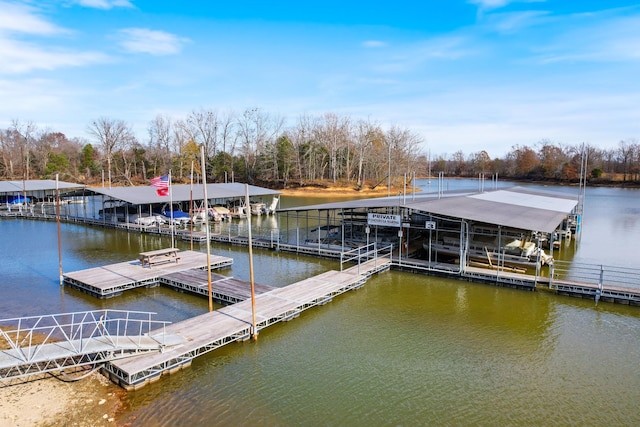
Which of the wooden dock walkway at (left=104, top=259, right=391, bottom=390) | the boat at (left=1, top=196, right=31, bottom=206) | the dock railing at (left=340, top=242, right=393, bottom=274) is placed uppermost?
the boat at (left=1, top=196, right=31, bottom=206)

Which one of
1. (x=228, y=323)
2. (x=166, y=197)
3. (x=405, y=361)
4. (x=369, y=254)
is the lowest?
(x=405, y=361)

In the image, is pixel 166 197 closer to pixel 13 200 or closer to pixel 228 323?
pixel 228 323

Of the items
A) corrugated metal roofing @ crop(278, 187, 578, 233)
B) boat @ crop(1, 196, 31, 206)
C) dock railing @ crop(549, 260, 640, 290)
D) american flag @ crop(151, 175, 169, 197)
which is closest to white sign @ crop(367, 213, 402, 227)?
corrugated metal roofing @ crop(278, 187, 578, 233)

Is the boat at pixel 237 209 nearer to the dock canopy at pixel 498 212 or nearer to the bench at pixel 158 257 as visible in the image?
the bench at pixel 158 257

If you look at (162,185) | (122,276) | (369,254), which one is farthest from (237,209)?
(122,276)

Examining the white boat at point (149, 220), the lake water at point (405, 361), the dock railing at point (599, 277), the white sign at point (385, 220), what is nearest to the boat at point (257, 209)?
the white boat at point (149, 220)

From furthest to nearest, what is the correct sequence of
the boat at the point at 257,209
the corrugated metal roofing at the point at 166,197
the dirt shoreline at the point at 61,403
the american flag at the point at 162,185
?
the boat at the point at 257,209
the corrugated metal roofing at the point at 166,197
the american flag at the point at 162,185
the dirt shoreline at the point at 61,403

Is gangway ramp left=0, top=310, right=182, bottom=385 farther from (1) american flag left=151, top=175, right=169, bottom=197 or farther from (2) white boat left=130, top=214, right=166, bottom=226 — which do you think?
(2) white boat left=130, top=214, right=166, bottom=226
